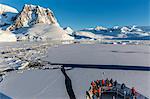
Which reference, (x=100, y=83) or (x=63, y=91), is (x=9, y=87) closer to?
(x=63, y=91)

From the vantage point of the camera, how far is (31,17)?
14625 centimetres

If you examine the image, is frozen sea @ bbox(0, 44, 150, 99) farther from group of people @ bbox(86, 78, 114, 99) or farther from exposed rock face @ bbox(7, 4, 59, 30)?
exposed rock face @ bbox(7, 4, 59, 30)

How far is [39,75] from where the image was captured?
40.5 ft

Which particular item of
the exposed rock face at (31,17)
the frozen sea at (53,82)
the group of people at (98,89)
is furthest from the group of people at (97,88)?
the exposed rock face at (31,17)

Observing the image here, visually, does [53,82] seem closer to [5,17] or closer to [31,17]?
[31,17]

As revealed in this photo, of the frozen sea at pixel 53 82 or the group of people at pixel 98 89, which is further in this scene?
the frozen sea at pixel 53 82

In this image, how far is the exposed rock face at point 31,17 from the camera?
137000mm

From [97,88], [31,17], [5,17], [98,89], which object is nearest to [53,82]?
[97,88]

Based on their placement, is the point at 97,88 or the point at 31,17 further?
the point at 31,17

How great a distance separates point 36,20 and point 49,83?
5266 inches

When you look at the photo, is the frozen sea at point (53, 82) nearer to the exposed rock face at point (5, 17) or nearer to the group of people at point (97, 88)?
the group of people at point (97, 88)

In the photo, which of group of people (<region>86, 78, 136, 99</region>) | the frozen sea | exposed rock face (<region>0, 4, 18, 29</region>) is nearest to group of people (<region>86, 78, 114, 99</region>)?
group of people (<region>86, 78, 136, 99</region>)

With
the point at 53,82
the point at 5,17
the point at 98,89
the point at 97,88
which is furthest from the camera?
the point at 5,17

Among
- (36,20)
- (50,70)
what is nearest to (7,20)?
(36,20)
